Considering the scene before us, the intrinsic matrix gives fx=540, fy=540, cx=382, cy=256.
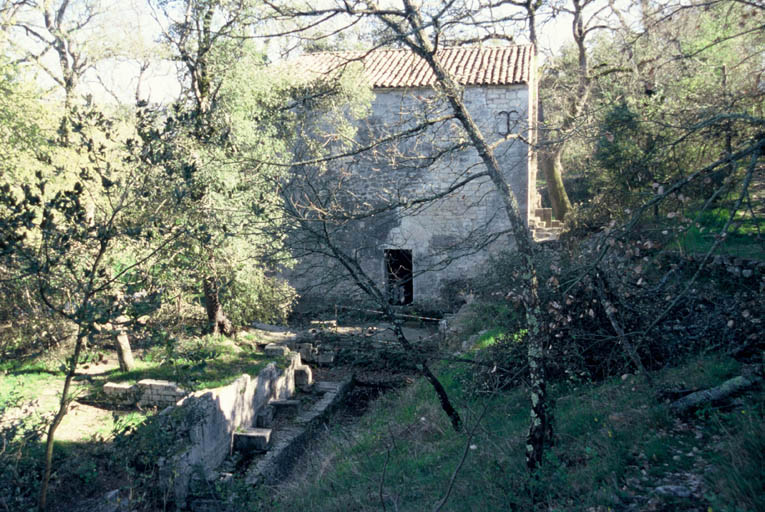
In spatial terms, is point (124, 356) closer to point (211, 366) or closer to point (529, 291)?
point (211, 366)

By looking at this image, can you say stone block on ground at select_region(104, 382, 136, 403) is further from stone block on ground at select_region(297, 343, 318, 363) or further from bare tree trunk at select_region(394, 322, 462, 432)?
bare tree trunk at select_region(394, 322, 462, 432)

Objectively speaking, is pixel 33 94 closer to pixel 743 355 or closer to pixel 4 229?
pixel 4 229

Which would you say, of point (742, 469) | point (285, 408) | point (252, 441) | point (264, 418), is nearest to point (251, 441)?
point (252, 441)

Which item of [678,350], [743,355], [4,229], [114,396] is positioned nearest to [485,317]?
[678,350]

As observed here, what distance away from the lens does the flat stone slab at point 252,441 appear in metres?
9.19

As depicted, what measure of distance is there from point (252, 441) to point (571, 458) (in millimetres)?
5898

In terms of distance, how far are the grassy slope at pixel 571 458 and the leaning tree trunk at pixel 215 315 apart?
529cm

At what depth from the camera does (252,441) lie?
364 inches

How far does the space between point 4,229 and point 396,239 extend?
12.2 metres

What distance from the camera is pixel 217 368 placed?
35.7 feet

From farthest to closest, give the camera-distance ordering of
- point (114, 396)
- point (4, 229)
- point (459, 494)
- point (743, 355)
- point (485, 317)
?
point (485, 317) < point (114, 396) < point (743, 355) < point (459, 494) < point (4, 229)

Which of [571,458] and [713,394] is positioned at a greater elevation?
[713,394]

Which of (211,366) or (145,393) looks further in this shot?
(211,366)

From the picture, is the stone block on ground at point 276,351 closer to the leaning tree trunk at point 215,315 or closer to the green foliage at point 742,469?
the leaning tree trunk at point 215,315
